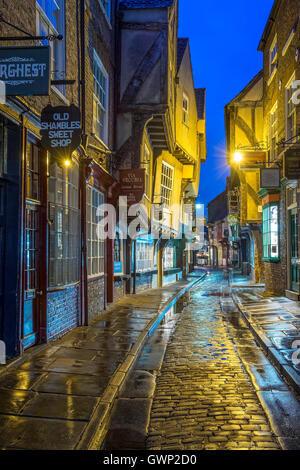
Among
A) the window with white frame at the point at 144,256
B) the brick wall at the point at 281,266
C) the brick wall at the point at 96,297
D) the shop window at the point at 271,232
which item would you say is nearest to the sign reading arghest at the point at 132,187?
the brick wall at the point at 96,297

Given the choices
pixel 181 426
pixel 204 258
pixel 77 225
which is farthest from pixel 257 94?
pixel 204 258

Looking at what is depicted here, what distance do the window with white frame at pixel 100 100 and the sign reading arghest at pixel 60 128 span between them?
4689mm

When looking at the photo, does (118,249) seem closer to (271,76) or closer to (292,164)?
(292,164)

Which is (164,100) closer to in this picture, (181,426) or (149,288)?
(149,288)

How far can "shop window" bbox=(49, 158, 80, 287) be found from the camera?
27.2 feet

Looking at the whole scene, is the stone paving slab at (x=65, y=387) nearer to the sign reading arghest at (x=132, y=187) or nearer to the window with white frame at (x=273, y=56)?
the sign reading arghest at (x=132, y=187)

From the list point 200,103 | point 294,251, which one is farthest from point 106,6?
point 200,103

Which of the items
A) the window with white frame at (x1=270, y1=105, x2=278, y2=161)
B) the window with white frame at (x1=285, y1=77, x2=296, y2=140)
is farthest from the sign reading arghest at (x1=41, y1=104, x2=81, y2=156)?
the window with white frame at (x1=270, y1=105, x2=278, y2=161)

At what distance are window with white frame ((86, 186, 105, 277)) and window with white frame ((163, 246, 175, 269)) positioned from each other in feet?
44.4

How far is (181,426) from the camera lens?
449cm

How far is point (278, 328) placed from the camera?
9.53m

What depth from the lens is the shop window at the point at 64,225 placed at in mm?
8305

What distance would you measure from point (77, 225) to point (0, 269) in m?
3.44
